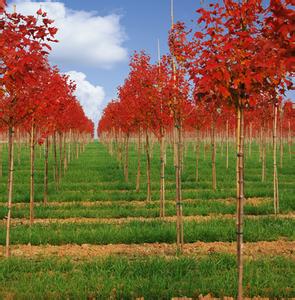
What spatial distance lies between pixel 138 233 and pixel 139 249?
0.65 m

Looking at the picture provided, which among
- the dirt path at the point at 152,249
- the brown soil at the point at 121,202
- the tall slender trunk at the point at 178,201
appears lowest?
the dirt path at the point at 152,249

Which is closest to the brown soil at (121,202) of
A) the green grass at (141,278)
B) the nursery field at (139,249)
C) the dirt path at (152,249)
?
the nursery field at (139,249)

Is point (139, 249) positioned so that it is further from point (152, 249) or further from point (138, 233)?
point (138, 233)

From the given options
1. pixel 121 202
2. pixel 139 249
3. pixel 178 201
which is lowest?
pixel 139 249

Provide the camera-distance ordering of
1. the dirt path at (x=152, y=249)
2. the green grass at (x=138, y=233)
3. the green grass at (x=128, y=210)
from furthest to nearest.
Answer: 1. the green grass at (x=128, y=210)
2. the green grass at (x=138, y=233)
3. the dirt path at (x=152, y=249)

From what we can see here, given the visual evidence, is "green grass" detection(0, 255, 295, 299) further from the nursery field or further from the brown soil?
the brown soil

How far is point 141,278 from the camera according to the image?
18.5 feet

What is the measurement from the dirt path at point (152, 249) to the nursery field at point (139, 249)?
2cm

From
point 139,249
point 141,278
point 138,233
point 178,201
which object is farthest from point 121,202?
point 141,278

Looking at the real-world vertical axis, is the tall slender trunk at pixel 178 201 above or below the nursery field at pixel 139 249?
above

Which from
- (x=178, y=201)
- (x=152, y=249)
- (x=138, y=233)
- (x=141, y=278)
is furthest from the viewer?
(x=138, y=233)

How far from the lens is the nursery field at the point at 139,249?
534 centimetres

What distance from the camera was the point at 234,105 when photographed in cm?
488

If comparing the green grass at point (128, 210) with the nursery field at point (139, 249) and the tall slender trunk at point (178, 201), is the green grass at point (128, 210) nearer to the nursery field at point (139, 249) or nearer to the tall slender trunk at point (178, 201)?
the nursery field at point (139, 249)
